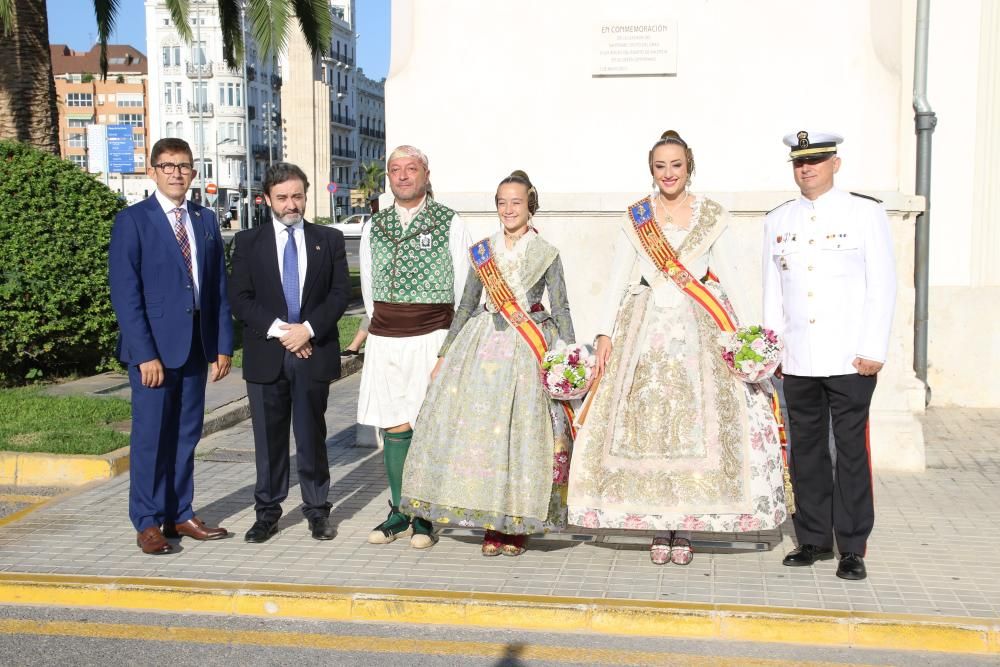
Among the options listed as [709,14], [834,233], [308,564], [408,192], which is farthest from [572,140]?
[308,564]

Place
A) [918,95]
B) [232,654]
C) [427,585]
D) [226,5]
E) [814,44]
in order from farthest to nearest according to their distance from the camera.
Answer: [226,5]
[918,95]
[814,44]
[427,585]
[232,654]

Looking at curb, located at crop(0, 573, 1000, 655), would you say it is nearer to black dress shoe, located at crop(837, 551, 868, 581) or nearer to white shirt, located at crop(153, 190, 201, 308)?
black dress shoe, located at crop(837, 551, 868, 581)

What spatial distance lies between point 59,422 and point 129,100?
125 metres

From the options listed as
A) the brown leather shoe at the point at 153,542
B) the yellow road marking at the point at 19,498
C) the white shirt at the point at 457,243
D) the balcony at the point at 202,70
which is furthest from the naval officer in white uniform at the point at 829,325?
the balcony at the point at 202,70

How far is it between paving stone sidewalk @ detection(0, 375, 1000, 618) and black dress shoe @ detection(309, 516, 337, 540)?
0.06m

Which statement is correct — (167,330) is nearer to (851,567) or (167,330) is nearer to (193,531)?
(193,531)

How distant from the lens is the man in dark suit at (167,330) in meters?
5.88

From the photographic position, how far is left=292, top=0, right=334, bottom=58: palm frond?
60.8 feet

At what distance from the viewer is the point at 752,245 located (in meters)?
8.42

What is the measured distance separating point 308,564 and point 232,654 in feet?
3.32

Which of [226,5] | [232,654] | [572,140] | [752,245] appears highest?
[226,5]

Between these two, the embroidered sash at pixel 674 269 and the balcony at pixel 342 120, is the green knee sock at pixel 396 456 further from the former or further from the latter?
the balcony at pixel 342 120

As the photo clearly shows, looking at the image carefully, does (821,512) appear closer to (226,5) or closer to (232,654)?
(232,654)

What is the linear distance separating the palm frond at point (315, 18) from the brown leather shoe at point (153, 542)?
13.6 m
